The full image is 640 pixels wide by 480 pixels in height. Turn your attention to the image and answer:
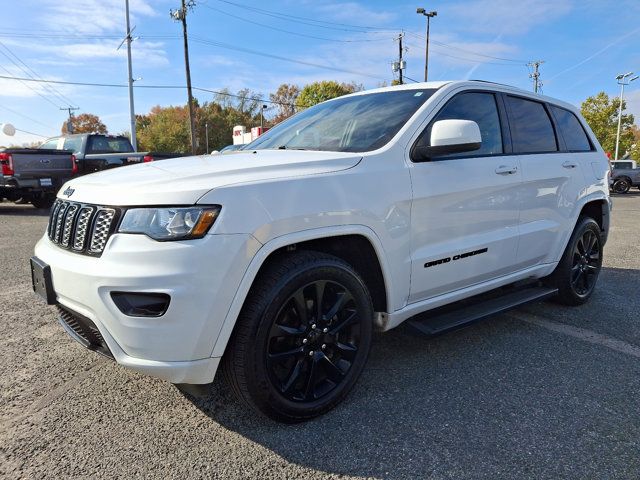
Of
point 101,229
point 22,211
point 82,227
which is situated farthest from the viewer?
point 22,211

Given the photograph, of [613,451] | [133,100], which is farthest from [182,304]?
[133,100]

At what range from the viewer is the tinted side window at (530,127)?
11.6 ft

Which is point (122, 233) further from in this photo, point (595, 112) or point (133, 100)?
point (595, 112)

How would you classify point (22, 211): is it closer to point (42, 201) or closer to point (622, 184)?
point (42, 201)

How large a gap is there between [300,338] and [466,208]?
53.9 inches

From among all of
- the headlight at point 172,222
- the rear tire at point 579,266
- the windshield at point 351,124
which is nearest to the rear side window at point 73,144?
the windshield at point 351,124

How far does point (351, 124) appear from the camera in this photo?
10.1 ft

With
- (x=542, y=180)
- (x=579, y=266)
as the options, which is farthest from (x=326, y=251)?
(x=579, y=266)

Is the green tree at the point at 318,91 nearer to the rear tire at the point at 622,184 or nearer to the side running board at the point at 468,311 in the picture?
the rear tire at the point at 622,184

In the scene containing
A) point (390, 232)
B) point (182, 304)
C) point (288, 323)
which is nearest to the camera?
point (182, 304)

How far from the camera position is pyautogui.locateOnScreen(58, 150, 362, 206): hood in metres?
2.01

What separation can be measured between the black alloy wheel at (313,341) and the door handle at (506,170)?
4.89 feet

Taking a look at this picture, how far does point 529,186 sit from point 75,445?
3.28 m

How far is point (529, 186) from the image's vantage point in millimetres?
3432
